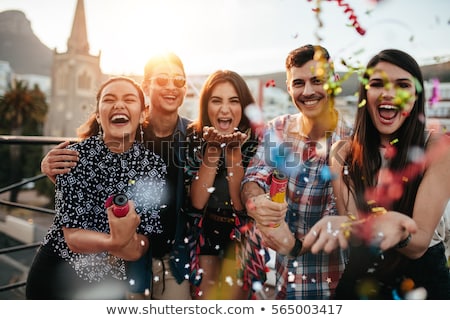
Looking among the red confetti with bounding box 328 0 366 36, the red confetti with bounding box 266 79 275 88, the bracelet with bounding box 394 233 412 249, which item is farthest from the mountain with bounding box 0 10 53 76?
the bracelet with bounding box 394 233 412 249

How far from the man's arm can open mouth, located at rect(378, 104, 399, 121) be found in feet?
4.41

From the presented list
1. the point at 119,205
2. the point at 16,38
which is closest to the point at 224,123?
Result: the point at 119,205

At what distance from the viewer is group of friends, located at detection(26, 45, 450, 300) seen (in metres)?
1.76

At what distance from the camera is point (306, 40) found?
201cm

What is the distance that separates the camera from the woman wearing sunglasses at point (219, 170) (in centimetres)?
192

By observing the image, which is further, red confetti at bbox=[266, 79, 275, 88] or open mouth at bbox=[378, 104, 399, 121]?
red confetti at bbox=[266, 79, 275, 88]

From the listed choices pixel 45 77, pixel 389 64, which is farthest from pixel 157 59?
pixel 45 77

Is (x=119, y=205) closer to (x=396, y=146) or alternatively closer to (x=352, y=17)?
(x=396, y=146)

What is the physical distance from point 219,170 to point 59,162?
71 centimetres

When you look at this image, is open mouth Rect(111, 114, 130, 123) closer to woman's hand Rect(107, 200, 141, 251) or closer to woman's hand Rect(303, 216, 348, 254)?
woman's hand Rect(107, 200, 141, 251)

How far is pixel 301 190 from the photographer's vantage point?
1.97 metres

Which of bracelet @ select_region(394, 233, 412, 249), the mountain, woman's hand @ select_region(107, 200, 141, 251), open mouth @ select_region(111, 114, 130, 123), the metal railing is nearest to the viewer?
bracelet @ select_region(394, 233, 412, 249)

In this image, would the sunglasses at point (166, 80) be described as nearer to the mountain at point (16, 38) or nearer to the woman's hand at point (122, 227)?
the woman's hand at point (122, 227)

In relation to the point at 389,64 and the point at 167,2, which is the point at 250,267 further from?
the point at 167,2
